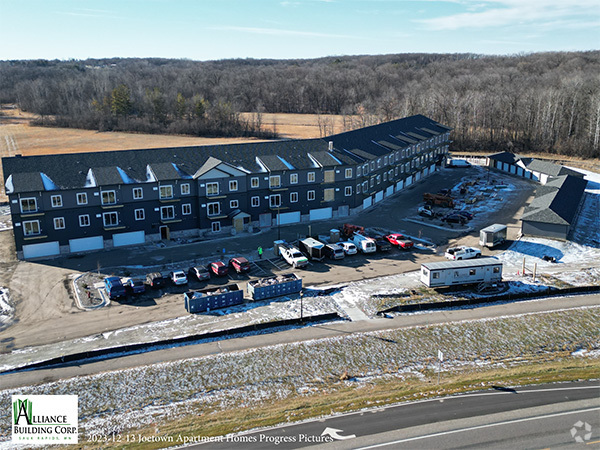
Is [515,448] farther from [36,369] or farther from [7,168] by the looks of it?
[7,168]

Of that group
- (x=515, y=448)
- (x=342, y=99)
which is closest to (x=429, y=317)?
(x=515, y=448)

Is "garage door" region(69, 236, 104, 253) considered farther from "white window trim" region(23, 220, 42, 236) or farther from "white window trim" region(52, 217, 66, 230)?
"white window trim" region(23, 220, 42, 236)

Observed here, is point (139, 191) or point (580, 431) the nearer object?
point (580, 431)

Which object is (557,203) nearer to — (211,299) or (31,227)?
(211,299)


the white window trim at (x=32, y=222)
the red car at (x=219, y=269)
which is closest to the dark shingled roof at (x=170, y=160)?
the white window trim at (x=32, y=222)

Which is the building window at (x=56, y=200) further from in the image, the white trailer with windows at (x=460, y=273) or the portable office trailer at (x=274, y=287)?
the white trailer with windows at (x=460, y=273)

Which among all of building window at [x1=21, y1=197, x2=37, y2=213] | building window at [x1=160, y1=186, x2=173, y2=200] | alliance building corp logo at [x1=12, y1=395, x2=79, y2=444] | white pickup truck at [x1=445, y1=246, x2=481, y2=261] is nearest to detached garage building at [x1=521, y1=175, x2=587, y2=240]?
white pickup truck at [x1=445, y1=246, x2=481, y2=261]

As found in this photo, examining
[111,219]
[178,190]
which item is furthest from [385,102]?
[111,219]
